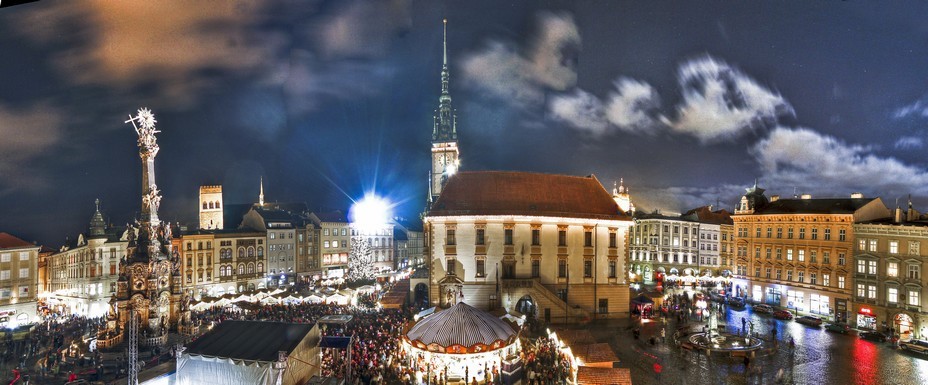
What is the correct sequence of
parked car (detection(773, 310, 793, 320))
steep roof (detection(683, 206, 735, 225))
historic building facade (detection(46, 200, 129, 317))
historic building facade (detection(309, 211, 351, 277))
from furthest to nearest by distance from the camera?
→ 1. historic building facade (detection(309, 211, 351, 277))
2. steep roof (detection(683, 206, 735, 225))
3. historic building facade (detection(46, 200, 129, 317))
4. parked car (detection(773, 310, 793, 320))

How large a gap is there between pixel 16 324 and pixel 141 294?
20.4 m

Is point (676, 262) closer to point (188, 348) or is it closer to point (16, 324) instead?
point (188, 348)

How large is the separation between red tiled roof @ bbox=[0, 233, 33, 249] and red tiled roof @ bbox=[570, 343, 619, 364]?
151ft

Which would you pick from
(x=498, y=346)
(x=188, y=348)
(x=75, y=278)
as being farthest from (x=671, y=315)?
(x=75, y=278)

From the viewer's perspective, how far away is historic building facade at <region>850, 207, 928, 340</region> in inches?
1168

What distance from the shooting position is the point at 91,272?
43625mm

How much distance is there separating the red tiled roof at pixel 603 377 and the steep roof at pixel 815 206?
2968 centimetres

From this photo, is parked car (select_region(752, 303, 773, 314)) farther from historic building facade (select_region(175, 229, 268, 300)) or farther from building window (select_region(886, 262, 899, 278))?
historic building facade (select_region(175, 229, 268, 300))

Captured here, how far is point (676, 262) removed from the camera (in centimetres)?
5788

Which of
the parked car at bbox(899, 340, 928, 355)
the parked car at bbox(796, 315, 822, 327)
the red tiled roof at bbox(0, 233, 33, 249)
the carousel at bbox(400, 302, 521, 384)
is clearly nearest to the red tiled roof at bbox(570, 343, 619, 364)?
the carousel at bbox(400, 302, 521, 384)

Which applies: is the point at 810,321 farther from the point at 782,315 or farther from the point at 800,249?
the point at 800,249

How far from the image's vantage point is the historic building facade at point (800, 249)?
35.2m

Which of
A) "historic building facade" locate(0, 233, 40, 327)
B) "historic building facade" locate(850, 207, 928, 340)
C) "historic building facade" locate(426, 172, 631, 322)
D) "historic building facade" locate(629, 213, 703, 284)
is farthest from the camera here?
"historic building facade" locate(629, 213, 703, 284)

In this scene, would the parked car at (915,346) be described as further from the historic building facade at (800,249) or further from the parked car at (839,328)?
the historic building facade at (800,249)
